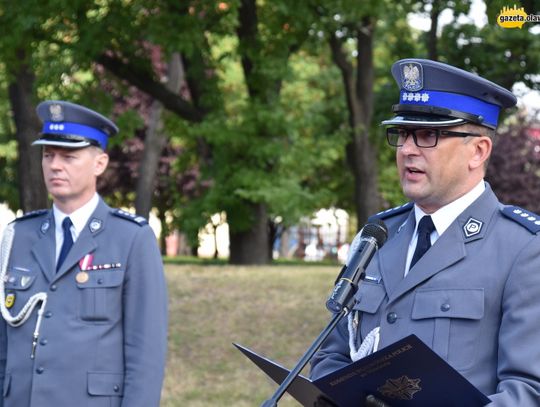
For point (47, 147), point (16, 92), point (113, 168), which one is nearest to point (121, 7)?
point (16, 92)

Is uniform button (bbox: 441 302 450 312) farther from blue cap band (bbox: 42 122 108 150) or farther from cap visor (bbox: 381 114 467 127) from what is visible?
blue cap band (bbox: 42 122 108 150)

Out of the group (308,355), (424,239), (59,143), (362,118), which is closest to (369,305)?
(424,239)

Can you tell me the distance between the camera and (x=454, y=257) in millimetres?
3246

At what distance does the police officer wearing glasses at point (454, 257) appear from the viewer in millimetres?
3068

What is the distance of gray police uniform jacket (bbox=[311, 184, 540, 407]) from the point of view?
2.99 meters

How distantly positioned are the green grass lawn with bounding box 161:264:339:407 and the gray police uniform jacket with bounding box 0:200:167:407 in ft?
16.9

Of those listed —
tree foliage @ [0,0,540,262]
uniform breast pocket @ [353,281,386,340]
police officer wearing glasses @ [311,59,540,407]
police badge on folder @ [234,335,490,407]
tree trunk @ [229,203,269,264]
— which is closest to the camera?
police badge on folder @ [234,335,490,407]

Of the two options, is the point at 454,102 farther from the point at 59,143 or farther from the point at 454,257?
the point at 59,143

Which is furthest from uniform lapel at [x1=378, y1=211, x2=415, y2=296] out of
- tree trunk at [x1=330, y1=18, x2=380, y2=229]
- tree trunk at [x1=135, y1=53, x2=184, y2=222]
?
tree trunk at [x1=135, y1=53, x2=184, y2=222]

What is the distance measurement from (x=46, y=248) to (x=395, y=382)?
2420 millimetres

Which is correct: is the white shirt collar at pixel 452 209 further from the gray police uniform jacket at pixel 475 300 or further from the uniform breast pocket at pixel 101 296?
the uniform breast pocket at pixel 101 296

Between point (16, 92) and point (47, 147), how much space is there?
12.1 meters

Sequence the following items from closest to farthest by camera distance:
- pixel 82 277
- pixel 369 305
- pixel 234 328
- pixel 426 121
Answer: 1. pixel 426 121
2. pixel 369 305
3. pixel 82 277
4. pixel 234 328

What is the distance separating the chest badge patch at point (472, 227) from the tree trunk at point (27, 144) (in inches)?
540
